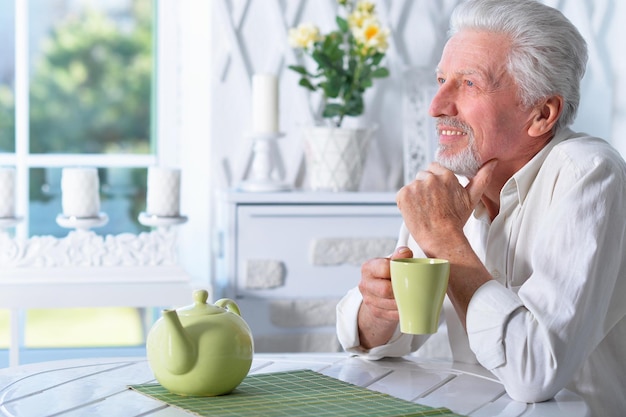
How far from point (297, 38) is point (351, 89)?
21 centimetres

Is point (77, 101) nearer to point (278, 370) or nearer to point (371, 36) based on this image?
point (371, 36)

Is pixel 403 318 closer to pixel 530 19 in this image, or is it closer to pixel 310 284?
pixel 530 19

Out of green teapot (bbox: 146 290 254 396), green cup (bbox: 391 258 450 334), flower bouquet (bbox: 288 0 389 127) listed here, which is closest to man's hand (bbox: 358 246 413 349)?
green cup (bbox: 391 258 450 334)

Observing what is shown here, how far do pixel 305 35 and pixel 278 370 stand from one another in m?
1.53

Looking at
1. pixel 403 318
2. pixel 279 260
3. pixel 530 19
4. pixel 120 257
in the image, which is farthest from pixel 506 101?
pixel 120 257

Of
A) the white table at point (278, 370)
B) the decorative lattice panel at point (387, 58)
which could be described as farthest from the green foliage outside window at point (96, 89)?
the white table at point (278, 370)

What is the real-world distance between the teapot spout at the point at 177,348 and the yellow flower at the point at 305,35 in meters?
1.69

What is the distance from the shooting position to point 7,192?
2578mm

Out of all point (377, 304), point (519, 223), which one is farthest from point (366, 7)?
point (377, 304)

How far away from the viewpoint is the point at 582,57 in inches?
62.5

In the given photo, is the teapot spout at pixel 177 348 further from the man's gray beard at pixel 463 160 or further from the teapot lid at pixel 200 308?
the man's gray beard at pixel 463 160

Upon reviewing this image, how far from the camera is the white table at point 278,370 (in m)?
Answer: 1.20

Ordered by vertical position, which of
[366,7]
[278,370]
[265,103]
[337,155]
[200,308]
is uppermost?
[366,7]

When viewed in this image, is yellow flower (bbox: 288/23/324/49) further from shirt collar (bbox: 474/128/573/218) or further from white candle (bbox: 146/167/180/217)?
shirt collar (bbox: 474/128/573/218)
